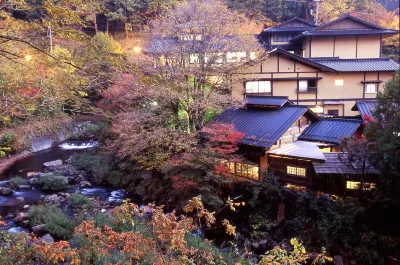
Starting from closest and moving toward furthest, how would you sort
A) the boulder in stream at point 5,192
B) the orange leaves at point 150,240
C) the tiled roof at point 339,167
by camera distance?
1. the orange leaves at point 150,240
2. the tiled roof at point 339,167
3. the boulder in stream at point 5,192

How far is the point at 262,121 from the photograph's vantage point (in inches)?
635

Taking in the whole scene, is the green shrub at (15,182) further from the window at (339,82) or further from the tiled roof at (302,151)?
the window at (339,82)

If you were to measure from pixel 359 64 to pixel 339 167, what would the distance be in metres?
14.1

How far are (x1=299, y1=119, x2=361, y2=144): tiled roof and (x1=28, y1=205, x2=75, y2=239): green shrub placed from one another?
1163 cm

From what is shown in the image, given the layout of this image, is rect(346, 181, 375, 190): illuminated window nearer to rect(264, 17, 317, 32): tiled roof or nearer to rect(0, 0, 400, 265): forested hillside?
rect(0, 0, 400, 265): forested hillside

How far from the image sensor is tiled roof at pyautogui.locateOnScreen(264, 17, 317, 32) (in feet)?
103

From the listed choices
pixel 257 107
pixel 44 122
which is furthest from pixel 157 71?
pixel 44 122

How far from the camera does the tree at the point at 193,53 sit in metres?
16.0

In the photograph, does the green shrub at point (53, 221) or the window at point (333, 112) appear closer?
the green shrub at point (53, 221)

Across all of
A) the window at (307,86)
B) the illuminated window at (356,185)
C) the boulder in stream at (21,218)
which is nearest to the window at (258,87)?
the window at (307,86)

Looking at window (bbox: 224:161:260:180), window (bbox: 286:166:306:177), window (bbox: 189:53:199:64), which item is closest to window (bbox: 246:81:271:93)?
window (bbox: 189:53:199:64)

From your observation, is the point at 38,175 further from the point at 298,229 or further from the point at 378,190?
the point at 378,190

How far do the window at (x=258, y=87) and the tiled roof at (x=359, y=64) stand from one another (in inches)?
163

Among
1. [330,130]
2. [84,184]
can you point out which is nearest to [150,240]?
[330,130]
